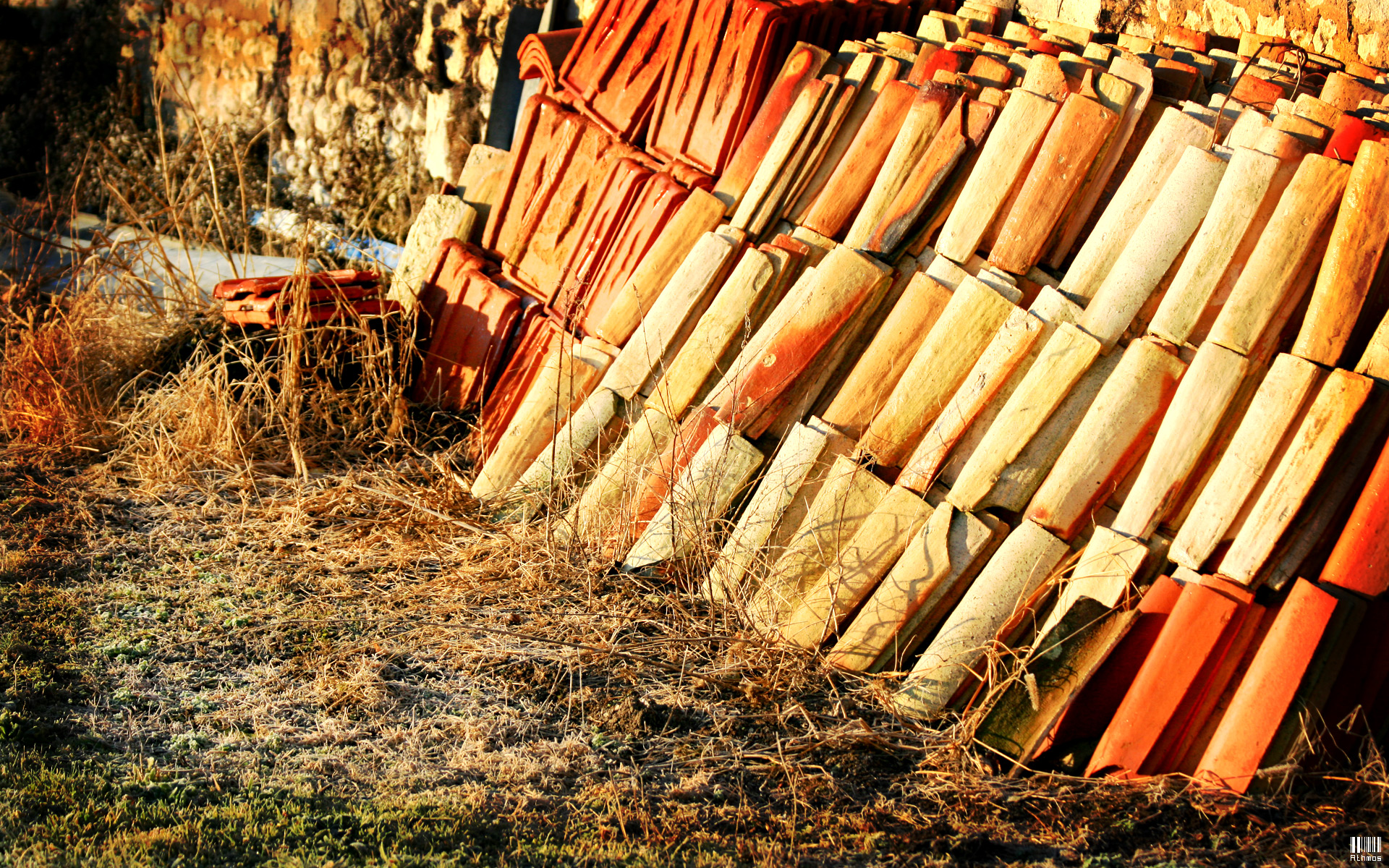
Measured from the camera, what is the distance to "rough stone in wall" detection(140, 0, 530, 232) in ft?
17.4

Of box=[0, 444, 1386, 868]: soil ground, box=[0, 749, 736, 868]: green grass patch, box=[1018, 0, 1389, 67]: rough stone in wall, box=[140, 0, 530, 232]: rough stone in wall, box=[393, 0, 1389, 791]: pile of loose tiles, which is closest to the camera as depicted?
box=[0, 749, 736, 868]: green grass patch

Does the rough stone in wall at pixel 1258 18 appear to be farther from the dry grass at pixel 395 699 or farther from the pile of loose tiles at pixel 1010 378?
the dry grass at pixel 395 699

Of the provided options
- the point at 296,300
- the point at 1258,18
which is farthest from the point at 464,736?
the point at 1258,18

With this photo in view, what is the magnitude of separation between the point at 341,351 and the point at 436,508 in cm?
91

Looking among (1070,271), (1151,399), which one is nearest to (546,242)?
(1070,271)

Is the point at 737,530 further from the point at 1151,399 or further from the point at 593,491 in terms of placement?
the point at 1151,399

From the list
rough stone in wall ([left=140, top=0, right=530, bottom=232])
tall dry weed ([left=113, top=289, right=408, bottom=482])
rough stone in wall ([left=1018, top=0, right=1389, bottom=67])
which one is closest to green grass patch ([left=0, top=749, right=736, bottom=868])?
tall dry weed ([left=113, top=289, right=408, bottom=482])

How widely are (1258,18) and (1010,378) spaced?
1996 mm

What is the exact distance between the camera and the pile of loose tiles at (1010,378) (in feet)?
7.72

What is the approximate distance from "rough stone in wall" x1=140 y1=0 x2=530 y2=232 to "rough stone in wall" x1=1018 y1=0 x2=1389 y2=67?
2930mm

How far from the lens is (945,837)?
2107 millimetres

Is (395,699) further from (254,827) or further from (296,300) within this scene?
(296,300)

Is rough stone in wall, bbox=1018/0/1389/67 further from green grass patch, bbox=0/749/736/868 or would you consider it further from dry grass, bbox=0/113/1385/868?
green grass patch, bbox=0/749/736/868

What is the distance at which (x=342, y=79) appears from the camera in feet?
18.6
